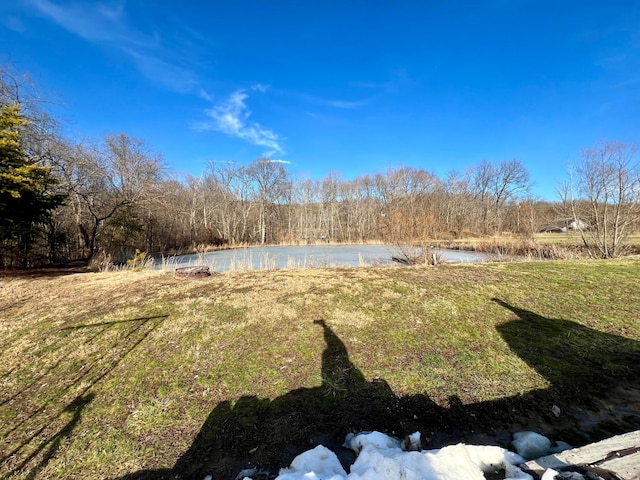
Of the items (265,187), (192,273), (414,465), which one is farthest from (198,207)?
(414,465)

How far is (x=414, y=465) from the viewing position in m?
1.54

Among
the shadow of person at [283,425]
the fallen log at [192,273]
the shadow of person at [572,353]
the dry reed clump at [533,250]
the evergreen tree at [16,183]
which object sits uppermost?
the evergreen tree at [16,183]

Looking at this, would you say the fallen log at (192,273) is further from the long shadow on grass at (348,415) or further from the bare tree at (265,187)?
the bare tree at (265,187)

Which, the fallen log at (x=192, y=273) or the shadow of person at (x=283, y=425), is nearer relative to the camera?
the shadow of person at (x=283, y=425)

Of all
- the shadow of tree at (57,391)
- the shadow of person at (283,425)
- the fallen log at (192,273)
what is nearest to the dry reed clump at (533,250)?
the shadow of person at (283,425)

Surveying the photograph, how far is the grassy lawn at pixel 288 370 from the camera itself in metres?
2.29

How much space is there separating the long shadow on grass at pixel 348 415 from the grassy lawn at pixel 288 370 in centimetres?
1

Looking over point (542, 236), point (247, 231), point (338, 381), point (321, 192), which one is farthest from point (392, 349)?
point (321, 192)

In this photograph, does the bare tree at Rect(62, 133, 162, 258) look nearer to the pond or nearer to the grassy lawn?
the pond

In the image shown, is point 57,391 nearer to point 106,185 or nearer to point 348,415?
point 348,415

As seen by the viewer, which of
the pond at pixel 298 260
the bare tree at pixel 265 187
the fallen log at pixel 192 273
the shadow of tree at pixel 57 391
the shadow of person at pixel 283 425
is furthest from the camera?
the bare tree at pixel 265 187

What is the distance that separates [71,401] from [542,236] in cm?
1859

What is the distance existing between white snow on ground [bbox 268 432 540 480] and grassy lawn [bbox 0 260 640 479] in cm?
43

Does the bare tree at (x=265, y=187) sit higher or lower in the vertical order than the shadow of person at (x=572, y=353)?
higher
